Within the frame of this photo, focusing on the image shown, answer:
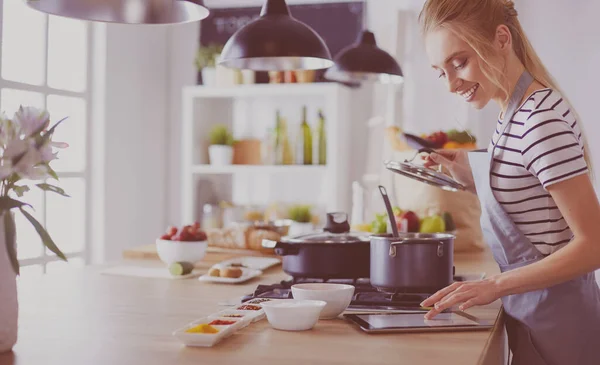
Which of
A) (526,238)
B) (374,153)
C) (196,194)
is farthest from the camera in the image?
(196,194)

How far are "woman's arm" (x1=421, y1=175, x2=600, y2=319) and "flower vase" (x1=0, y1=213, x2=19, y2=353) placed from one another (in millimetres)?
801

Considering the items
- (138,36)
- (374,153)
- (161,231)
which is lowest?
(161,231)

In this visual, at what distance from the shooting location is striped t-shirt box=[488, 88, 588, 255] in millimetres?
1550

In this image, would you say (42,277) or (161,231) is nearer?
(42,277)

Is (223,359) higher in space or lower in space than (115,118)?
lower

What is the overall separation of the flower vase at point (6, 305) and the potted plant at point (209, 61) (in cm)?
365

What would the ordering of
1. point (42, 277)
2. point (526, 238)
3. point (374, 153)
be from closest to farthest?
point (526, 238), point (42, 277), point (374, 153)

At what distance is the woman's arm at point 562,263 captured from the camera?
59.7 inches

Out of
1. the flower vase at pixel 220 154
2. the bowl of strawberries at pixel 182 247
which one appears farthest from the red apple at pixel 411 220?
the flower vase at pixel 220 154

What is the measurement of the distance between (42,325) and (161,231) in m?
3.73

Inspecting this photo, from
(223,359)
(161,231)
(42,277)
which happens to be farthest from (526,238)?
(161,231)

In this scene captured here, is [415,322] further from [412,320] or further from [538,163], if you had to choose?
[538,163]

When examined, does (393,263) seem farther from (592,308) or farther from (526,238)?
(592,308)

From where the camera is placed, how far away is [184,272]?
2328 millimetres
